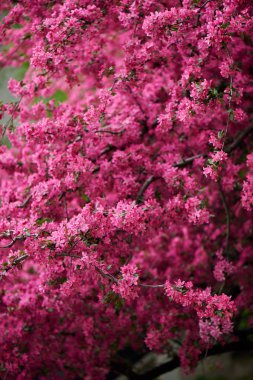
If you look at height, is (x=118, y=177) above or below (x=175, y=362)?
above

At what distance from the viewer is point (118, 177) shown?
386 cm

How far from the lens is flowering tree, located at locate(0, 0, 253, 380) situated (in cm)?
296

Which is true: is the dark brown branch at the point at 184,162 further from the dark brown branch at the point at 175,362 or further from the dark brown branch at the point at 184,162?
the dark brown branch at the point at 175,362

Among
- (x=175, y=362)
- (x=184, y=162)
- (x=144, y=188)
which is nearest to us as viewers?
(x=144, y=188)

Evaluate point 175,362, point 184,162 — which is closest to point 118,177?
point 184,162

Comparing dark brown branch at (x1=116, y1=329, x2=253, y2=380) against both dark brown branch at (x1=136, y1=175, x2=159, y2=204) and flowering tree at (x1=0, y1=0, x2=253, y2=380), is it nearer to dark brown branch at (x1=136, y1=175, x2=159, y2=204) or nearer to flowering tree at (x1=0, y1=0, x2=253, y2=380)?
flowering tree at (x1=0, y1=0, x2=253, y2=380)

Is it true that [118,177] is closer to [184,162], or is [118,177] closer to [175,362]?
[184,162]

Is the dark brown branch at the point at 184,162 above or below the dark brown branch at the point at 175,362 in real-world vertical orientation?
above

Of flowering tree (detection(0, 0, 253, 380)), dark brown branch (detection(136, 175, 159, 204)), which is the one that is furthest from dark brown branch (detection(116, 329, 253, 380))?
dark brown branch (detection(136, 175, 159, 204))

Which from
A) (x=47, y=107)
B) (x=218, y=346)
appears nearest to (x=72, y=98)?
(x=47, y=107)

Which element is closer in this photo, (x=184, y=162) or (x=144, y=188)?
(x=144, y=188)

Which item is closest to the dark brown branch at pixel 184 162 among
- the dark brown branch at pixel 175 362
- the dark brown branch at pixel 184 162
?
the dark brown branch at pixel 184 162

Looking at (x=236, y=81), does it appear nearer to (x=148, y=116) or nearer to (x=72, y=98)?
(x=148, y=116)

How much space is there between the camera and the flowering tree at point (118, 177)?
2957mm
